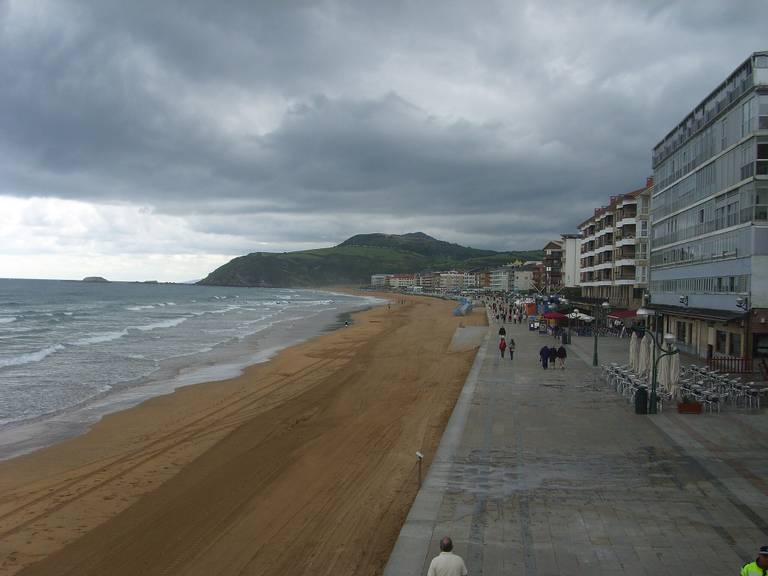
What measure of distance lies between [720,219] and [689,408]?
13157mm

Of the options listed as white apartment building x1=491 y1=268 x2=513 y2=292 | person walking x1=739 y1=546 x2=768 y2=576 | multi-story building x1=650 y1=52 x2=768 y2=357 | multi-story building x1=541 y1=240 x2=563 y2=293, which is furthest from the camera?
white apartment building x1=491 y1=268 x2=513 y2=292

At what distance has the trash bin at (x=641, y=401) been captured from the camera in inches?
655

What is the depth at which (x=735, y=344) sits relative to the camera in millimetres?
25906

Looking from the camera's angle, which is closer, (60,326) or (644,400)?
(644,400)

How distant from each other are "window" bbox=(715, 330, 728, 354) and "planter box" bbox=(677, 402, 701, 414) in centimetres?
1157

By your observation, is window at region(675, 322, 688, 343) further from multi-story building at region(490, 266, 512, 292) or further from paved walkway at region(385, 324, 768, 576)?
multi-story building at region(490, 266, 512, 292)

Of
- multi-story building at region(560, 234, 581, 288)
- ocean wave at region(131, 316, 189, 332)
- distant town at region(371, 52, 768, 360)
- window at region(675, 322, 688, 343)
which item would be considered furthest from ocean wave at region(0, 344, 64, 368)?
multi-story building at region(560, 234, 581, 288)

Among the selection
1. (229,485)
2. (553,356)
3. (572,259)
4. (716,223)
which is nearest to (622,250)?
(716,223)

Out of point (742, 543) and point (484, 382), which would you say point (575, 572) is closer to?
point (742, 543)

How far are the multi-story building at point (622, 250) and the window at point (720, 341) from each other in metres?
18.4

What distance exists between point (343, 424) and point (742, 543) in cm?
1100

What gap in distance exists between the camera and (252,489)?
40.5 ft

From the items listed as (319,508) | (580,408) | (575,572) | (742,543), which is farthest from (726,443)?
(319,508)

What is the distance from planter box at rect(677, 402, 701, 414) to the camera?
16812 mm
